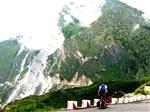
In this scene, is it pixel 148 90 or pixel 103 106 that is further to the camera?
pixel 148 90

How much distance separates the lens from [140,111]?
153ft

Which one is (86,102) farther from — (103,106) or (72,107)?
(103,106)

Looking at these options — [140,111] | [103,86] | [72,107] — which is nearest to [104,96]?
[103,86]

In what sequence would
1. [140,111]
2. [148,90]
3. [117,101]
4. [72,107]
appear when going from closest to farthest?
[140,111] < [72,107] < [117,101] < [148,90]

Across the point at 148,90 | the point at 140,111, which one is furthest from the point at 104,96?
the point at 148,90

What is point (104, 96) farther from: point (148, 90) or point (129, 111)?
point (148, 90)

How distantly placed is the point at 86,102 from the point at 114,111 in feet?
43.1

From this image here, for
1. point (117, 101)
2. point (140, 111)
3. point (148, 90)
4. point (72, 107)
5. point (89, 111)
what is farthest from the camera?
point (148, 90)

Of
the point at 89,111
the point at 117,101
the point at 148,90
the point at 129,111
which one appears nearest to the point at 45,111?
the point at 89,111

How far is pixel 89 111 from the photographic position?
49.7 meters

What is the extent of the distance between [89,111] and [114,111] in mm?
2969

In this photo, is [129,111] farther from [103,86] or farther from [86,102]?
[86,102]

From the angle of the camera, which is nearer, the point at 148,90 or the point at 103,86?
the point at 103,86

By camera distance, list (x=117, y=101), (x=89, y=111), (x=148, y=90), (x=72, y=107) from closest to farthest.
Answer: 1. (x=89, y=111)
2. (x=72, y=107)
3. (x=117, y=101)
4. (x=148, y=90)
